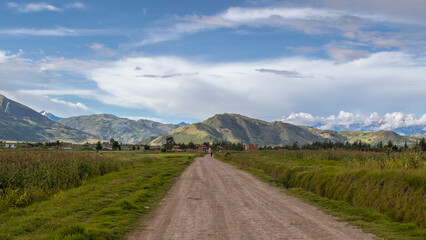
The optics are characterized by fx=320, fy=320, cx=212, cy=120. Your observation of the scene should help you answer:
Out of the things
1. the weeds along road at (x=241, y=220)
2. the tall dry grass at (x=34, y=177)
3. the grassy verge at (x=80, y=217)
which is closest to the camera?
the grassy verge at (x=80, y=217)

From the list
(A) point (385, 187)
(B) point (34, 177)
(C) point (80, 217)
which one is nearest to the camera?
(C) point (80, 217)

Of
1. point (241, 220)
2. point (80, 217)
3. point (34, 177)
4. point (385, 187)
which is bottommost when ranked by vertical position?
point (80, 217)

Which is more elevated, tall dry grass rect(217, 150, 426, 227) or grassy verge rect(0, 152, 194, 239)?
tall dry grass rect(217, 150, 426, 227)

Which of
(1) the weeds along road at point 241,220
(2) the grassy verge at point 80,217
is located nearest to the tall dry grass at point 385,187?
(1) the weeds along road at point 241,220

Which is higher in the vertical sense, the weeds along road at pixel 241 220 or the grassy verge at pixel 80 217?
the weeds along road at pixel 241 220

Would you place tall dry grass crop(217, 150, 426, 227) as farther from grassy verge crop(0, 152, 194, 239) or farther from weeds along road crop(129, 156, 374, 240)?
grassy verge crop(0, 152, 194, 239)

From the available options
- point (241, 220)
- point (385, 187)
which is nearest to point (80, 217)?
point (241, 220)

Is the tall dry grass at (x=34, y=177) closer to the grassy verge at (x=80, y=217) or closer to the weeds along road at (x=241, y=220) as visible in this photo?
the grassy verge at (x=80, y=217)

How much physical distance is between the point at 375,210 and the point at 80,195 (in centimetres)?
1607

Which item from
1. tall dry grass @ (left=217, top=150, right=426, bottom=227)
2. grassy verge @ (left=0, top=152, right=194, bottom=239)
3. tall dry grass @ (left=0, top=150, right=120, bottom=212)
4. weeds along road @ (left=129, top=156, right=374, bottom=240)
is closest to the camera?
grassy verge @ (left=0, top=152, right=194, bottom=239)

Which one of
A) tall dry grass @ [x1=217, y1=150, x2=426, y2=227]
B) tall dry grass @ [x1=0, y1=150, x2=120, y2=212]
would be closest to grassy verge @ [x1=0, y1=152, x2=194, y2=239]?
tall dry grass @ [x1=0, y1=150, x2=120, y2=212]

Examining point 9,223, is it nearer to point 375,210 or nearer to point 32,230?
point 32,230

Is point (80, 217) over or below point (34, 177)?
below

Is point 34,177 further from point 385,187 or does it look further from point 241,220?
point 385,187
